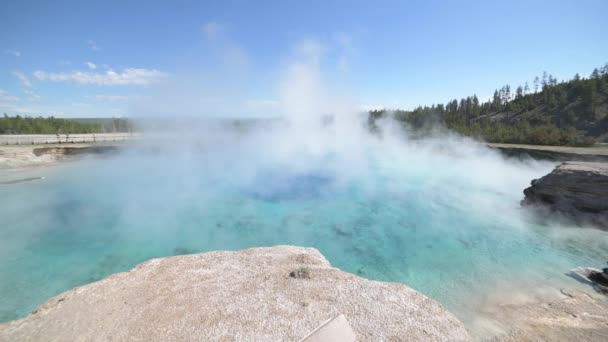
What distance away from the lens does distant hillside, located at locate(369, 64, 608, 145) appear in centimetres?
2517

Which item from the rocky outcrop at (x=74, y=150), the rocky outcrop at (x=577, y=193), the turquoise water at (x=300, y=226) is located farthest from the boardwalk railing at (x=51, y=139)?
the rocky outcrop at (x=577, y=193)

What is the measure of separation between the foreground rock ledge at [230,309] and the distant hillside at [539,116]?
2781 cm

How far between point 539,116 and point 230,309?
156ft

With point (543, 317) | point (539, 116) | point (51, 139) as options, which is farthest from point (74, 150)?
point (539, 116)

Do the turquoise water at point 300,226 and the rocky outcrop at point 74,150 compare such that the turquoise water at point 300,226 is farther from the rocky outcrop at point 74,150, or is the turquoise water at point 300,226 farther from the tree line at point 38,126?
the tree line at point 38,126

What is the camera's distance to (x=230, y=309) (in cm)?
441

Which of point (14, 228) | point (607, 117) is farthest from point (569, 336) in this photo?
point (607, 117)

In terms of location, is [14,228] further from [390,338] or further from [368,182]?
[368,182]

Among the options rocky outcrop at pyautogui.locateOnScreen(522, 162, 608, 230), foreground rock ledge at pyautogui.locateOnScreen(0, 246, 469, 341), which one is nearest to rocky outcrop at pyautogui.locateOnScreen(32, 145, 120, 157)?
foreground rock ledge at pyautogui.locateOnScreen(0, 246, 469, 341)

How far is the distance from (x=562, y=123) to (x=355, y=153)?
29926mm

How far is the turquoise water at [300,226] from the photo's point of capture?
706cm

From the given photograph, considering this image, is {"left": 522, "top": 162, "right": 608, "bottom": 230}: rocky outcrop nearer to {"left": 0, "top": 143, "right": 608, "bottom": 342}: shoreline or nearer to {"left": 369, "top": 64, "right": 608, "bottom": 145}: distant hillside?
{"left": 0, "top": 143, "right": 608, "bottom": 342}: shoreline

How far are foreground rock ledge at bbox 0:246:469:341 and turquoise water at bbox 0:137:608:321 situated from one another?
69.1 inches

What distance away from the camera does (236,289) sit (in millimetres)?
4969
